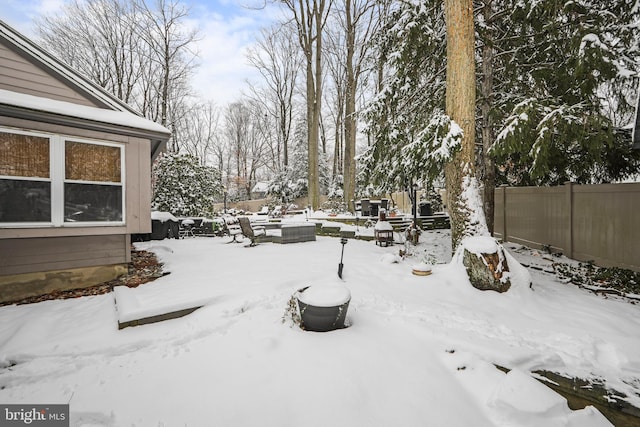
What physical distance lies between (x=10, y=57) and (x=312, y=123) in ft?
34.7

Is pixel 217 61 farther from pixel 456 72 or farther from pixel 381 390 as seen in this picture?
pixel 381 390

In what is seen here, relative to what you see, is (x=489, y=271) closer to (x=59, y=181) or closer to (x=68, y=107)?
(x=59, y=181)

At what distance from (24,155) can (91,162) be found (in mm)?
808

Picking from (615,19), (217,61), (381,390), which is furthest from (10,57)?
(217,61)

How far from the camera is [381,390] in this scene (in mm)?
2355

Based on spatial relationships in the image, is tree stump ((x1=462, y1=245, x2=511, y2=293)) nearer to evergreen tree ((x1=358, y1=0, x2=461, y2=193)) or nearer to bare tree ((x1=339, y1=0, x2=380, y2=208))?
evergreen tree ((x1=358, y1=0, x2=461, y2=193))

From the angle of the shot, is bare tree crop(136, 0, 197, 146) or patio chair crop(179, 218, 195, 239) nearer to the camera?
patio chair crop(179, 218, 195, 239)

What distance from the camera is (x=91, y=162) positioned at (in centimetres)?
489

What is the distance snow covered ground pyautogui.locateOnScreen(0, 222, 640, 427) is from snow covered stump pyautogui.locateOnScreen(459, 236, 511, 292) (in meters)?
0.19

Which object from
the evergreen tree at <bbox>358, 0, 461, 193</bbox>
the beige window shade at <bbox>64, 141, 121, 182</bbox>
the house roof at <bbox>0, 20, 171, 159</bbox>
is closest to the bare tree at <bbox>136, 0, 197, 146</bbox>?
the house roof at <bbox>0, 20, 171, 159</bbox>

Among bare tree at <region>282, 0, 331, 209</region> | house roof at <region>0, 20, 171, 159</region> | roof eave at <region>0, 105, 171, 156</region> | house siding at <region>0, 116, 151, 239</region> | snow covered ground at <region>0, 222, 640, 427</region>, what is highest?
bare tree at <region>282, 0, 331, 209</region>

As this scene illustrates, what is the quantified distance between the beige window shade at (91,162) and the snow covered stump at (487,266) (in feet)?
21.0

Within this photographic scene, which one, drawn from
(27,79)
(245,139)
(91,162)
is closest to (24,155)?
(91,162)

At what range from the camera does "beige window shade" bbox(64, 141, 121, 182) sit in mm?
4703
